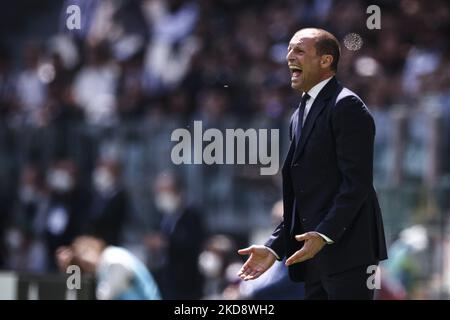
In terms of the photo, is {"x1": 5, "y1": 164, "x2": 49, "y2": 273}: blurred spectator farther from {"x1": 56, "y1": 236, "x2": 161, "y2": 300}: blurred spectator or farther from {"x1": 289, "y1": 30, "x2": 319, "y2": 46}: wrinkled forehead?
{"x1": 289, "y1": 30, "x2": 319, "y2": 46}: wrinkled forehead

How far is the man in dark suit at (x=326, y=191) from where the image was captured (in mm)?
5512

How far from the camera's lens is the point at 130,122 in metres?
13.6

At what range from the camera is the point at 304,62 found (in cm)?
571

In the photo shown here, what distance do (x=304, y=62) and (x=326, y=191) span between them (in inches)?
23.7

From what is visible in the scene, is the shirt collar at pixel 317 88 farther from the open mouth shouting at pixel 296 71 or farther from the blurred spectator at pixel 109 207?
the blurred spectator at pixel 109 207

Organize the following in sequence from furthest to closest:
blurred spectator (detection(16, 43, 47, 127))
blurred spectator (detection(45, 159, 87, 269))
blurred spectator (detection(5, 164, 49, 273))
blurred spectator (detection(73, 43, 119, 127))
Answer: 1. blurred spectator (detection(16, 43, 47, 127))
2. blurred spectator (detection(73, 43, 119, 127))
3. blurred spectator (detection(5, 164, 49, 273))
4. blurred spectator (detection(45, 159, 87, 269))

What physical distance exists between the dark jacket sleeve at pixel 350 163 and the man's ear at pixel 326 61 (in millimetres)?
235

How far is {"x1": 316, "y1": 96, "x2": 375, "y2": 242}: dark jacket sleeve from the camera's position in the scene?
5484 mm

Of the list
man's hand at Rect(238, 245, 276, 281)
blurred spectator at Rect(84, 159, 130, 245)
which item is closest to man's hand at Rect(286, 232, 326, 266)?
man's hand at Rect(238, 245, 276, 281)

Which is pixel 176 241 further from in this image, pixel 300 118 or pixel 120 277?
pixel 300 118

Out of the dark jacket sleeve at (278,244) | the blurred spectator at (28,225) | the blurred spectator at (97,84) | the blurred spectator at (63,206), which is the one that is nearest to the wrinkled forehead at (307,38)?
the dark jacket sleeve at (278,244)

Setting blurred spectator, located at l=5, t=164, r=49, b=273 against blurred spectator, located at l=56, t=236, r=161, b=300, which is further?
blurred spectator, located at l=5, t=164, r=49, b=273
